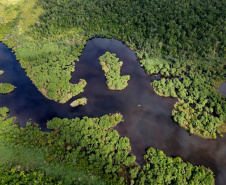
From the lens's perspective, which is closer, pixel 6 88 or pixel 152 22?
pixel 6 88

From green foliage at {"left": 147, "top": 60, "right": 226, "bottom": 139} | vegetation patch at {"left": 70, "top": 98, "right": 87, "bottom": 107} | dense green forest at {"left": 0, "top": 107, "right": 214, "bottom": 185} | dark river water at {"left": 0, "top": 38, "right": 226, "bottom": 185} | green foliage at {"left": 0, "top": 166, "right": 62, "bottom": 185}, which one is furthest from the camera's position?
vegetation patch at {"left": 70, "top": 98, "right": 87, "bottom": 107}

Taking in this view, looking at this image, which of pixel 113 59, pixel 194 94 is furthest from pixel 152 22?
pixel 194 94

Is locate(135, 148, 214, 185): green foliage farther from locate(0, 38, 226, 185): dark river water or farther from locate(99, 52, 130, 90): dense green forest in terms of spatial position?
locate(99, 52, 130, 90): dense green forest

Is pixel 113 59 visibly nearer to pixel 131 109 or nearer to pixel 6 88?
pixel 131 109

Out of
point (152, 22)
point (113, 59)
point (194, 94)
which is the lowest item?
point (113, 59)

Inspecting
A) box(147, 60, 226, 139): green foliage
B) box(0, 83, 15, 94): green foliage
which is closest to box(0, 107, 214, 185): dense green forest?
box(147, 60, 226, 139): green foliage

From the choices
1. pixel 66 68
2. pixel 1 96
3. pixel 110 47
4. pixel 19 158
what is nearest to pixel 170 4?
pixel 110 47

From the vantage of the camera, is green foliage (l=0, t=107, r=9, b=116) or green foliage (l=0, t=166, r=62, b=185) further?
green foliage (l=0, t=107, r=9, b=116)
